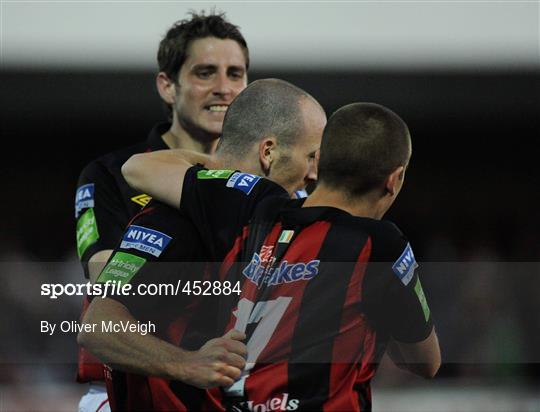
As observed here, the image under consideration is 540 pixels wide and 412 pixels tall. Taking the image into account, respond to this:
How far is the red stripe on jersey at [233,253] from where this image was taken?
2340 mm

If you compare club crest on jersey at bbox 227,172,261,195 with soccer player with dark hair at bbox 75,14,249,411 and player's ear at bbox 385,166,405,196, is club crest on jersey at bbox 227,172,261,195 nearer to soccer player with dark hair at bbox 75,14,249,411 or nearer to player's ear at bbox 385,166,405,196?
player's ear at bbox 385,166,405,196

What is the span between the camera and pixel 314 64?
5.54 m

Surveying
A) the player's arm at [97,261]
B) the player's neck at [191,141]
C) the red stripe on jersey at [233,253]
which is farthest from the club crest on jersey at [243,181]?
the player's neck at [191,141]

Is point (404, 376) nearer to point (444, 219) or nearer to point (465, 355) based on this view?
point (465, 355)

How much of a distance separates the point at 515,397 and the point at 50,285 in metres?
2.78

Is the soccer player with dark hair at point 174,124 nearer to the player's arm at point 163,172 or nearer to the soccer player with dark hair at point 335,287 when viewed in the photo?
the player's arm at point 163,172

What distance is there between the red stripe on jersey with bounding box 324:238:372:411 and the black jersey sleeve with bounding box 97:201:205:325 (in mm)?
425

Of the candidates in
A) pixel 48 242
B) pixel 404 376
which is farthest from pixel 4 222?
pixel 404 376

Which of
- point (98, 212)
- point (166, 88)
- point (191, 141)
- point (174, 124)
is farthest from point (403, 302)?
point (166, 88)

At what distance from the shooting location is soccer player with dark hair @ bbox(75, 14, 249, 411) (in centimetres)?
346

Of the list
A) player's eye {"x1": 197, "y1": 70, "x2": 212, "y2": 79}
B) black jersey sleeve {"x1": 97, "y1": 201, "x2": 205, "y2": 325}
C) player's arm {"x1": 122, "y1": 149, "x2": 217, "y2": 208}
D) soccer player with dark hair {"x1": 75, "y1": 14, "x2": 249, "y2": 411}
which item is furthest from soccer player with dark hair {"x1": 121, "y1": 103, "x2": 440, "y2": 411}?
player's eye {"x1": 197, "y1": 70, "x2": 212, "y2": 79}

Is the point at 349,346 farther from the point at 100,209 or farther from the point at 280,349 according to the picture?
the point at 100,209

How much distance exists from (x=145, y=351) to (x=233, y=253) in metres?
0.33

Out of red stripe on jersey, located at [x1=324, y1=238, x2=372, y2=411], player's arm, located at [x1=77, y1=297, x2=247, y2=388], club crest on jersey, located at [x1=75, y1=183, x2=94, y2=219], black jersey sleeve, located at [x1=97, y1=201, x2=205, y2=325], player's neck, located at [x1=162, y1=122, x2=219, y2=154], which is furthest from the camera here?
player's neck, located at [x1=162, y1=122, x2=219, y2=154]
